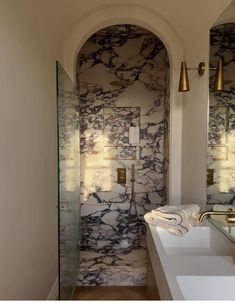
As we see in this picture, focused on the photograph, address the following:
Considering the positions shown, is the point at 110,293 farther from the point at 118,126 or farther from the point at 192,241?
the point at 118,126

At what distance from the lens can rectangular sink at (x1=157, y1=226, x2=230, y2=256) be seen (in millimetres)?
1935

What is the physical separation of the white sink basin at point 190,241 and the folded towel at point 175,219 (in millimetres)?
46

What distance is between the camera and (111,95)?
412cm

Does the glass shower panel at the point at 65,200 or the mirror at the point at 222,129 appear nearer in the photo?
the mirror at the point at 222,129

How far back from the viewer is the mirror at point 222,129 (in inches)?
77.5

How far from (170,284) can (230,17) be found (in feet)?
5.67

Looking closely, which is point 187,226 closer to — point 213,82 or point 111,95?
point 213,82

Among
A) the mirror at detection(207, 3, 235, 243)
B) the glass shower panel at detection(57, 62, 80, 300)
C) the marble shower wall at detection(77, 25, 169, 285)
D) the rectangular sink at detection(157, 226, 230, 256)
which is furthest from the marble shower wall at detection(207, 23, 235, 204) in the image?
the marble shower wall at detection(77, 25, 169, 285)

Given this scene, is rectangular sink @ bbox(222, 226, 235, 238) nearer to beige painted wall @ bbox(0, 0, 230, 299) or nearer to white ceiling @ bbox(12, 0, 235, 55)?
beige painted wall @ bbox(0, 0, 230, 299)

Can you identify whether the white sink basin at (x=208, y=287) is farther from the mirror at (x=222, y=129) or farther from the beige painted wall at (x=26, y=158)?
the beige painted wall at (x=26, y=158)

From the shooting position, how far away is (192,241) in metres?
1.99

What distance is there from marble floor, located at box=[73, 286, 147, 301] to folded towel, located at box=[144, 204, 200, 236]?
1081 mm

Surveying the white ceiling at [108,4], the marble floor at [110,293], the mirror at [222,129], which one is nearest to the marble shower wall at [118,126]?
the marble floor at [110,293]

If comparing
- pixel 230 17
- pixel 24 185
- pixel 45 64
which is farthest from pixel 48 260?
pixel 230 17
